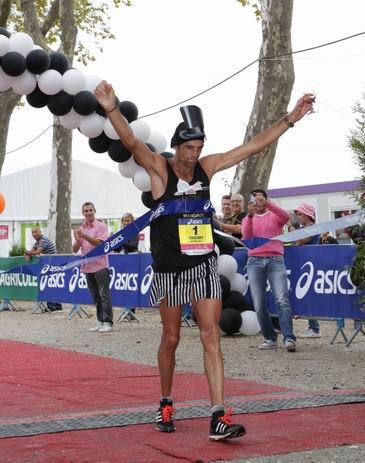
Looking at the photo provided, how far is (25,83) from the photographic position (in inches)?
413

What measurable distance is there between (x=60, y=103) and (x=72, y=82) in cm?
28

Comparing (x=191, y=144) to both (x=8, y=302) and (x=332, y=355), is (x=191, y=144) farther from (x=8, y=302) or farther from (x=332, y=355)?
(x=8, y=302)

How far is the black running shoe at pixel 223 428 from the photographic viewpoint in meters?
5.68

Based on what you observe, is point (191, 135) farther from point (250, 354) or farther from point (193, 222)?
point (250, 354)

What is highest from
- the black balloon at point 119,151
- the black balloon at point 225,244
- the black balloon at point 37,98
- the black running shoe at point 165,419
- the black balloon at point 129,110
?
the black balloon at point 37,98

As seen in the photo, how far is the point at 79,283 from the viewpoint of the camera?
61.0 feet

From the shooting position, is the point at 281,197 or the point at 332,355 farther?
the point at 281,197

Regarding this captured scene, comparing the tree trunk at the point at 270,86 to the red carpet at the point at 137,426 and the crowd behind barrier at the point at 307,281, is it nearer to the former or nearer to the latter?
the crowd behind barrier at the point at 307,281

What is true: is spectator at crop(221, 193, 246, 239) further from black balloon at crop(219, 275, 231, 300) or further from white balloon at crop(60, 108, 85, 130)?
white balloon at crop(60, 108, 85, 130)

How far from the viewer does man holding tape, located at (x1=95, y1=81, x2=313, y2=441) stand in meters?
6.19

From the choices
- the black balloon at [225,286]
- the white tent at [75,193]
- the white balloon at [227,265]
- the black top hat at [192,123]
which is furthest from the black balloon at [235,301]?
the white tent at [75,193]

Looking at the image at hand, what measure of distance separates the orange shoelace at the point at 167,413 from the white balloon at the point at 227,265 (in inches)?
279

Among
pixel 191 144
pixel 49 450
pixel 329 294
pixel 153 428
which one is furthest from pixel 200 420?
pixel 329 294

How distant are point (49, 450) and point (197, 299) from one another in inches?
54.4
